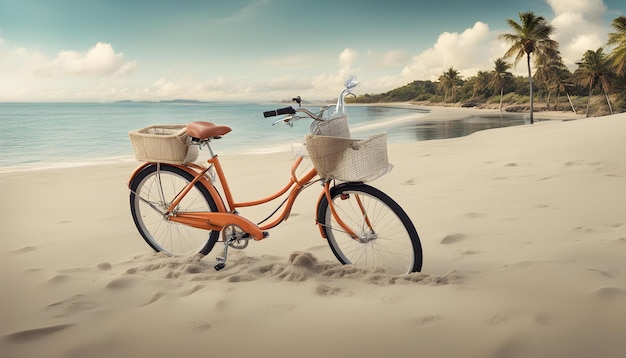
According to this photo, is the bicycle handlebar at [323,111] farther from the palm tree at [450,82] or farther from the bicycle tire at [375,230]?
the palm tree at [450,82]

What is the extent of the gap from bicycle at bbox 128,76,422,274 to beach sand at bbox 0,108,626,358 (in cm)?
18

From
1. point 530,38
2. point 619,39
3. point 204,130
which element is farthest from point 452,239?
point 619,39

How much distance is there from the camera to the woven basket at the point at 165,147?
10.5 feet

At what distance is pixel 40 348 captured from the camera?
2.07 metres

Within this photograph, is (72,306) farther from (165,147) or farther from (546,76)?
(546,76)

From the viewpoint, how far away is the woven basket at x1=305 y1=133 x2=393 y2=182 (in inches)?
104

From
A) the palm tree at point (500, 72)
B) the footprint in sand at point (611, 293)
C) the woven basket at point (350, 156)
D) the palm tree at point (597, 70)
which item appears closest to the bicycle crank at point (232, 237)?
the woven basket at point (350, 156)

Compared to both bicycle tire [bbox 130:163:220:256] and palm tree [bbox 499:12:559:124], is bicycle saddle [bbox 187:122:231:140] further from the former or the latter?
palm tree [bbox 499:12:559:124]

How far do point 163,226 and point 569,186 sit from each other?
4.18 metres

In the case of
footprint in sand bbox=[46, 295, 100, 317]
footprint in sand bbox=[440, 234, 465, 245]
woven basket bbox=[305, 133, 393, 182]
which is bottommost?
footprint in sand bbox=[440, 234, 465, 245]

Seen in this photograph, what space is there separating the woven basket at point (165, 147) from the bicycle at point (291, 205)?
0.02m

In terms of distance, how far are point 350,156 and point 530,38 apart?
31.4 meters

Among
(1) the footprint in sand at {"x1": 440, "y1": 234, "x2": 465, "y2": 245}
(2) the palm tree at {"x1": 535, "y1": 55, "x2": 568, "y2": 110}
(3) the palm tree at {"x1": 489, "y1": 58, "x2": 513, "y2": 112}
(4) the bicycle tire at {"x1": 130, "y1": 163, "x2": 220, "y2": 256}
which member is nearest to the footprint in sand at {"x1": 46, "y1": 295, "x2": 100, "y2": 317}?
(4) the bicycle tire at {"x1": 130, "y1": 163, "x2": 220, "y2": 256}

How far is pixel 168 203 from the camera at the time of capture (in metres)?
3.45
